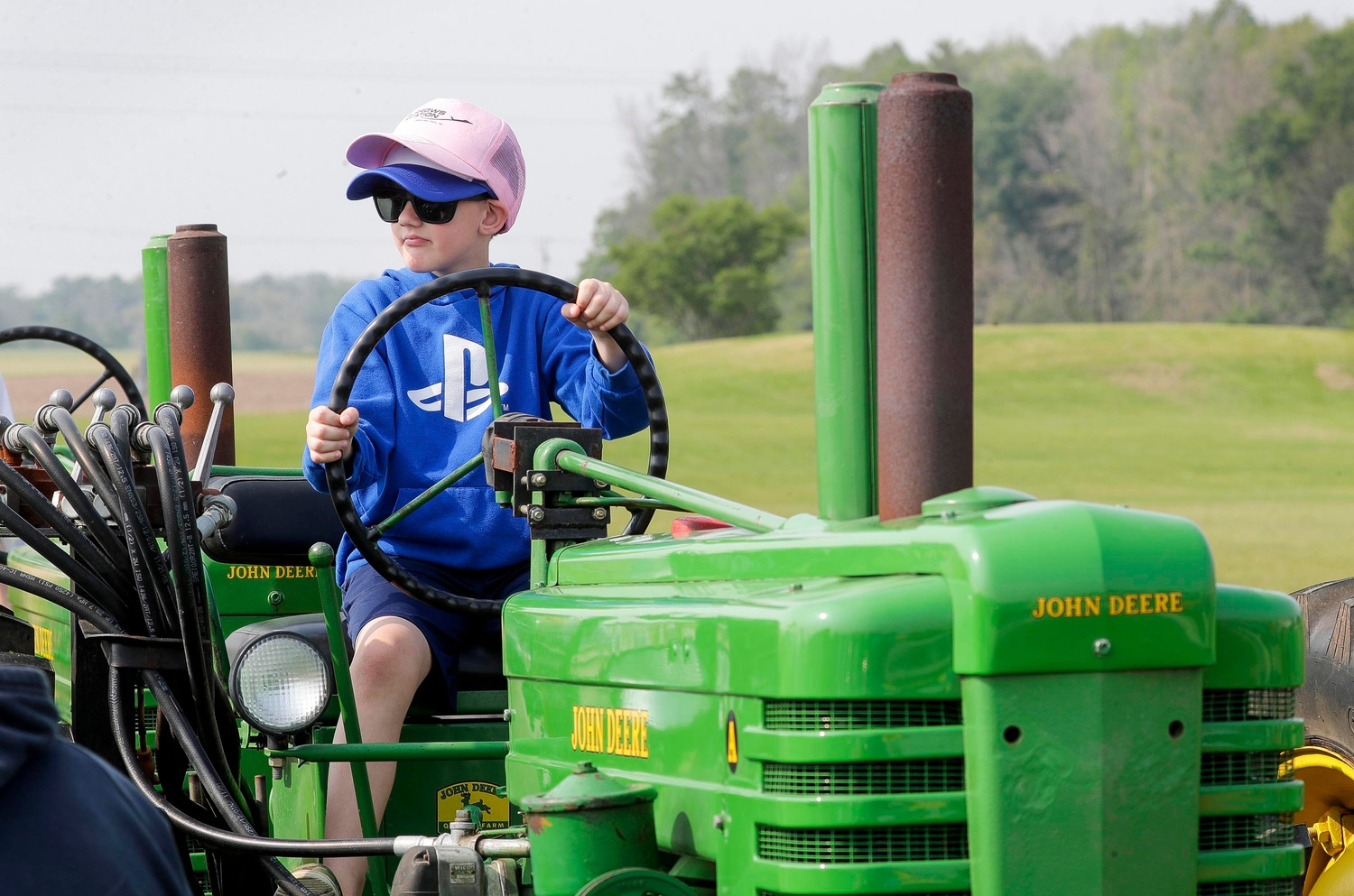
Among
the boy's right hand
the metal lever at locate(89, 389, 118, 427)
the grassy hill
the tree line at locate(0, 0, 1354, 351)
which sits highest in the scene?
the tree line at locate(0, 0, 1354, 351)

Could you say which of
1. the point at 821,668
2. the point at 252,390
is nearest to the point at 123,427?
the point at 821,668

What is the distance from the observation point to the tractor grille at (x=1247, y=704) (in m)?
1.98

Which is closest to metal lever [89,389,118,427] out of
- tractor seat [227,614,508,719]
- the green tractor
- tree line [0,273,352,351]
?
the green tractor

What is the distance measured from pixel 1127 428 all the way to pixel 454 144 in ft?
89.0

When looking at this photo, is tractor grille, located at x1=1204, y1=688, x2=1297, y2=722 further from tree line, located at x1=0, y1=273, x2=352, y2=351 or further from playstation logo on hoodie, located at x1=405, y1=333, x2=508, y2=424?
tree line, located at x1=0, y1=273, x2=352, y2=351

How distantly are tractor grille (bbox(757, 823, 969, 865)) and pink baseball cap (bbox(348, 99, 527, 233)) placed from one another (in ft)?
5.77

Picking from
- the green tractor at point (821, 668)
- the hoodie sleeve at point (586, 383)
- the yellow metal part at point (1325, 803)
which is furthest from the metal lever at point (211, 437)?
the yellow metal part at point (1325, 803)

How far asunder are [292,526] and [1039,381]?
31.3m

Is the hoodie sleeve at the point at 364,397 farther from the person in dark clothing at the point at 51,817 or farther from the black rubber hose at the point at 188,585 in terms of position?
the person in dark clothing at the point at 51,817

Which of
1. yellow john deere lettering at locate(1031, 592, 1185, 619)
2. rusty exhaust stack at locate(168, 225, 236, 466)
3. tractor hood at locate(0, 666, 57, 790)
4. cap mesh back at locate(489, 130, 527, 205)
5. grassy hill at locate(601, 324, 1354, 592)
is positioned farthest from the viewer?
grassy hill at locate(601, 324, 1354, 592)

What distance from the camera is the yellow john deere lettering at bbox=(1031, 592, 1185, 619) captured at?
1.81 meters

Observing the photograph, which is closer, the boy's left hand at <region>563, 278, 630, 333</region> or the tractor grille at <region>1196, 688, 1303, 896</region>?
the tractor grille at <region>1196, 688, 1303, 896</region>

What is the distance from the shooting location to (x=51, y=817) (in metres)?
1.29

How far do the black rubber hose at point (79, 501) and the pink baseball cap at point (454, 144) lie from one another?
2.61 ft
